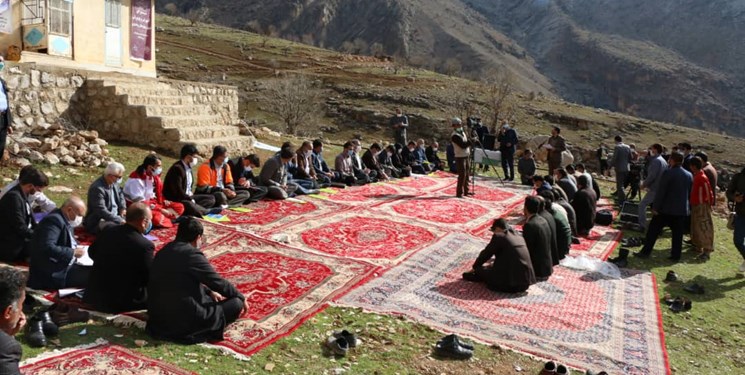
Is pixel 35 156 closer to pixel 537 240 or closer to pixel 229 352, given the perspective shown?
pixel 229 352

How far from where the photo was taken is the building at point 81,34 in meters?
13.0

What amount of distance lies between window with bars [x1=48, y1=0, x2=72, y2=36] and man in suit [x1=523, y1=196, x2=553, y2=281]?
12.2 metres

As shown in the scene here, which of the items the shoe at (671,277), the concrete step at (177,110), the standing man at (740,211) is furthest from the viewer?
the concrete step at (177,110)

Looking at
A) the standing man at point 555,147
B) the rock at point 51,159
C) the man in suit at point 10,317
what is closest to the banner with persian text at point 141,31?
the rock at point 51,159

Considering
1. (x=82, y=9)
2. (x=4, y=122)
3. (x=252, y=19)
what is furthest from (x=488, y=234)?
(x=252, y=19)

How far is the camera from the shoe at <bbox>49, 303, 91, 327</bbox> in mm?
4609

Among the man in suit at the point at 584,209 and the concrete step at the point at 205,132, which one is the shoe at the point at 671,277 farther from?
the concrete step at the point at 205,132

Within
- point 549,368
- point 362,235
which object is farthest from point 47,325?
point 362,235

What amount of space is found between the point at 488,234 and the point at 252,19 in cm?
9657

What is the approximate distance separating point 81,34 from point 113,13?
138 centimetres

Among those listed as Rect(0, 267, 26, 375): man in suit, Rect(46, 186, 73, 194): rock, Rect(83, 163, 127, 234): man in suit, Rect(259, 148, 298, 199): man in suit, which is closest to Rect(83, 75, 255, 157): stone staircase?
Rect(259, 148, 298, 199): man in suit

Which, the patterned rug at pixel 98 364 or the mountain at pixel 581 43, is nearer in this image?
the patterned rug at pixel 98 364

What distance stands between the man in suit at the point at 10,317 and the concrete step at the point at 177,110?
1084 centimetres

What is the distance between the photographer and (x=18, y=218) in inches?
223
